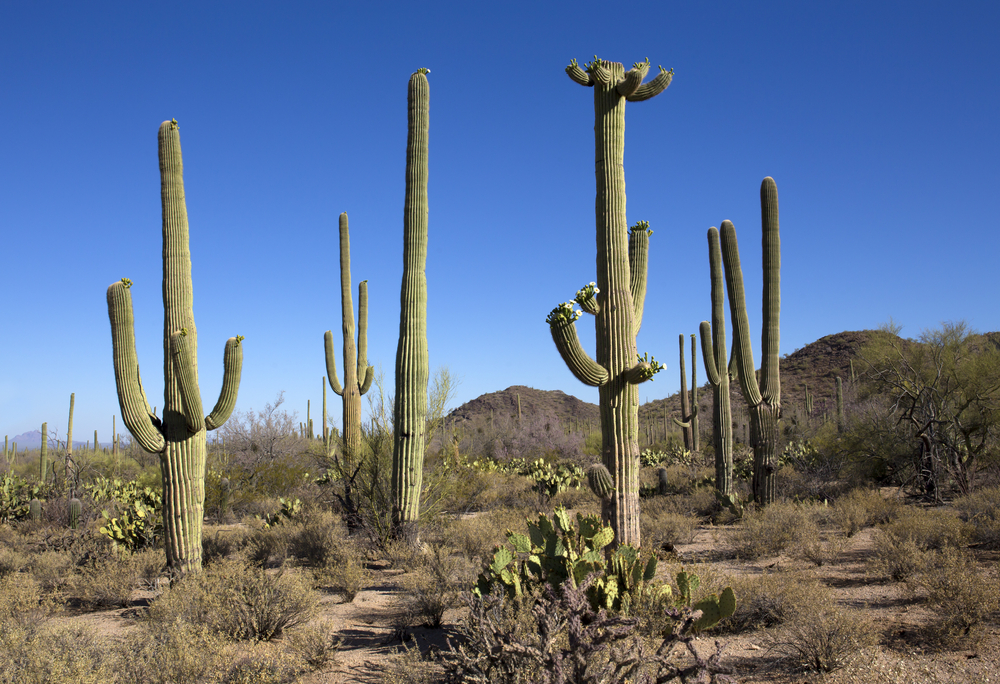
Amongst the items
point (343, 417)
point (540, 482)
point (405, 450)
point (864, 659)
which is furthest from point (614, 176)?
point (540, 482)

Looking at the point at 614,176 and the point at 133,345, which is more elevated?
A: the point at 614,176

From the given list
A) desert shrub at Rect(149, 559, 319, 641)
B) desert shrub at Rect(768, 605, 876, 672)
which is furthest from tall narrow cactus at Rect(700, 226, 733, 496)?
desert shrub at Rect(149, 559, 319, 641)

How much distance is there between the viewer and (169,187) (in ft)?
28.5

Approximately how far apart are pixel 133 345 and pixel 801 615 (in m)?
8.12

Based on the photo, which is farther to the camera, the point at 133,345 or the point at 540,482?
the point at 540,482

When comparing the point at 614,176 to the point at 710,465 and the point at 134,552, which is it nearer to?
the point at 134,552

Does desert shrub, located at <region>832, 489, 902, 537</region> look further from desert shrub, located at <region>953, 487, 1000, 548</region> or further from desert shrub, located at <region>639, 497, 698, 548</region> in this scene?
desert shrub, located at <region>639, 497, 698, 548</region>

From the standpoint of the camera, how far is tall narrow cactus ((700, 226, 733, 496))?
45.9 feet

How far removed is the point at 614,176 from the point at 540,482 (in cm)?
1017

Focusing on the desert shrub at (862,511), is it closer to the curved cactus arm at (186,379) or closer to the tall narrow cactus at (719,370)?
the tall narrow cactus at (719,370)

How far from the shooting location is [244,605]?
6.25 metres

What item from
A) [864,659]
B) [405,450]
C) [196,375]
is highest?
[196,375]

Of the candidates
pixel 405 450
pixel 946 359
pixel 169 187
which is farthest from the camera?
pixel 946 359

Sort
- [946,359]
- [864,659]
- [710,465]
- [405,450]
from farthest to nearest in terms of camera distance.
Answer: [710,465]
[946,359]
[405,450]
[864,659]
